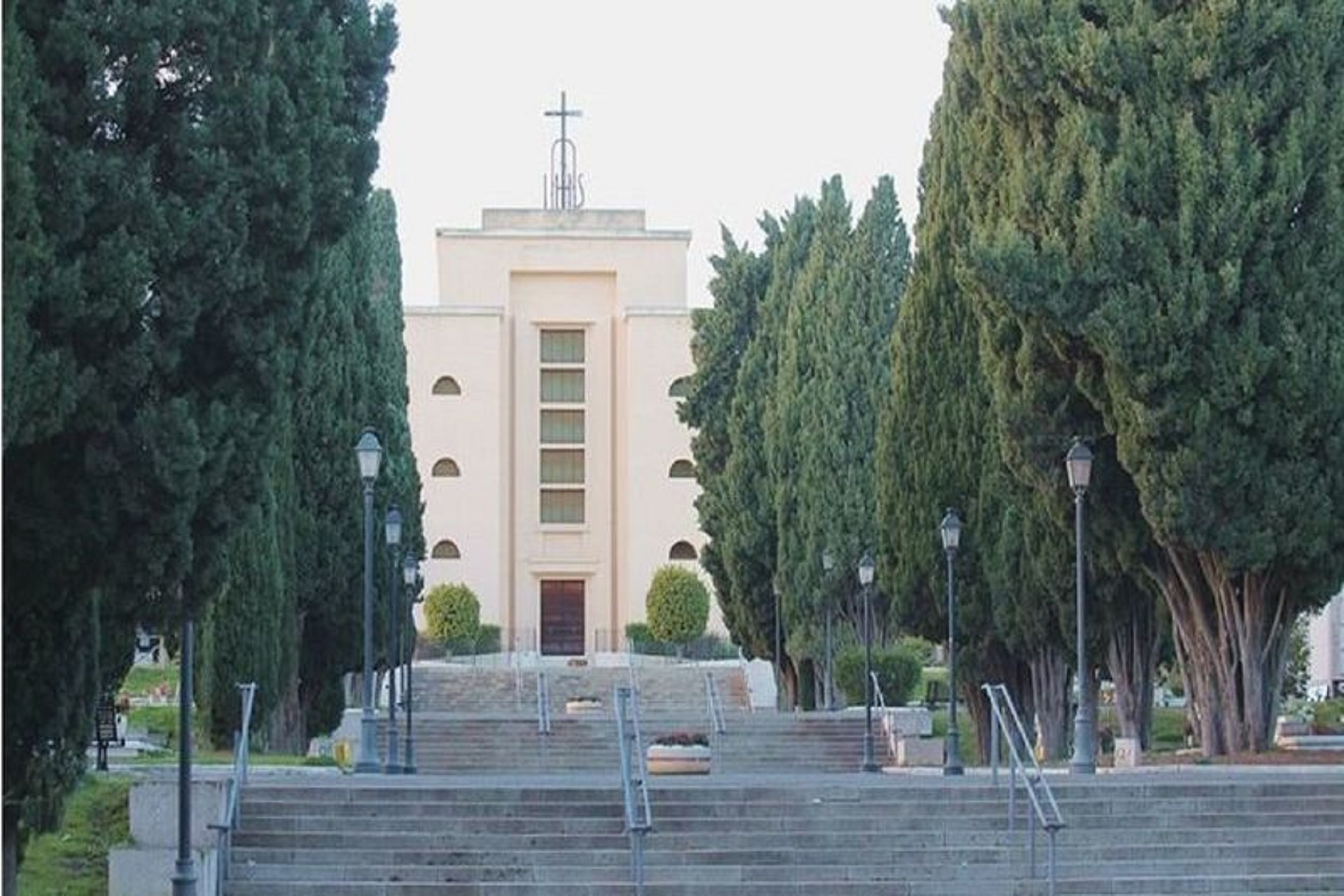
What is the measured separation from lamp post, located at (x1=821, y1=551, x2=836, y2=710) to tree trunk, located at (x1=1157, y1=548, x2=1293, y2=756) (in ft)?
52.8

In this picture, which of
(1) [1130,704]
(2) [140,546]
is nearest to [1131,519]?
(1) [1130,704]

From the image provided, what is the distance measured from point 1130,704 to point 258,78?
1757 centimetres

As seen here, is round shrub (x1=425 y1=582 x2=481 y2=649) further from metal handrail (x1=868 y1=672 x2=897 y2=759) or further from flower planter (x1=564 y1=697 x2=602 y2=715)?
metal handrail (x1=868 y1=672 x2=897 y2=759)

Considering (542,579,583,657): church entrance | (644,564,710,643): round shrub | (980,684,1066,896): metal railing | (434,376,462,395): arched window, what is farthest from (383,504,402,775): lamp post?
(542,579,583,657): church entrance

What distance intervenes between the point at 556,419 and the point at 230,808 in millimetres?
51310

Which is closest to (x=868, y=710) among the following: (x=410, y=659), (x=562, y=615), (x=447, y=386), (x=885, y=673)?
(x=885, y=673)

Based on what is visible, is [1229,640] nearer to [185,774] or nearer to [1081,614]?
[1081,614]

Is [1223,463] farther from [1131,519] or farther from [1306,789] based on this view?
[1306,789]

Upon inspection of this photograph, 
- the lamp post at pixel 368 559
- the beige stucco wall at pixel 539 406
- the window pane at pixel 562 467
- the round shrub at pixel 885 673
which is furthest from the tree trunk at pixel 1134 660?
the window pane at pixel 562 467

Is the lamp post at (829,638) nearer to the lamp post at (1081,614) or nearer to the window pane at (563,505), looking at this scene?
the lamp post at (1081,614)

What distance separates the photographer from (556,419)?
68.4 meters

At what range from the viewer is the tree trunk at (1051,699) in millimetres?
30872

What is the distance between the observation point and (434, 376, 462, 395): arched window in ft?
220

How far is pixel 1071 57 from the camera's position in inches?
975
